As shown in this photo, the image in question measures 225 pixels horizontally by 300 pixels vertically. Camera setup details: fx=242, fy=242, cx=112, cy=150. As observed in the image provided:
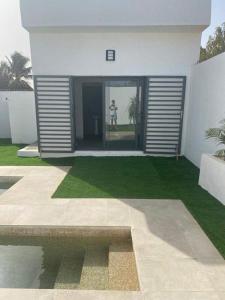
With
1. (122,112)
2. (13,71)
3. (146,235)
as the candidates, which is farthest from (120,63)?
(13,71)

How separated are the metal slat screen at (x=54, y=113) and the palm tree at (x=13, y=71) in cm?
2038

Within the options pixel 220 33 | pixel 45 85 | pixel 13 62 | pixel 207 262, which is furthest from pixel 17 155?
pixel 13 62

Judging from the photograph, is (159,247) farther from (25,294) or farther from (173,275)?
(25,294)

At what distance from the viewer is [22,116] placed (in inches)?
415

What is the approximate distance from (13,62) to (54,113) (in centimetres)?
2206

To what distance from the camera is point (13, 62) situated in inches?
1043

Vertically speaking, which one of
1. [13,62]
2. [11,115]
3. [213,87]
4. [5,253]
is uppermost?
[13,62]

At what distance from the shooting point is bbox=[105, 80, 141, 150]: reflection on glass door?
8.34 meters

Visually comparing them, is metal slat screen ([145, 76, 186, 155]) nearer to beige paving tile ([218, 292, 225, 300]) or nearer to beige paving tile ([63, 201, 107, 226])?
beige paving tile ([63, 201, 107, 226])

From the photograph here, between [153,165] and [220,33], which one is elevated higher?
[220,33]

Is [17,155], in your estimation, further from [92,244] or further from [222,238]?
[222,238]

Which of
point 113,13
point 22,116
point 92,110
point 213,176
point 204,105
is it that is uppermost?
point 113,13

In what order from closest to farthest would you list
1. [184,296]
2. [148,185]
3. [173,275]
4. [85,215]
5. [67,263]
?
[184,296]
[173,275]
[67,263]
[85,215]
[148,185]

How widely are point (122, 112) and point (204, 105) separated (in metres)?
2.80
